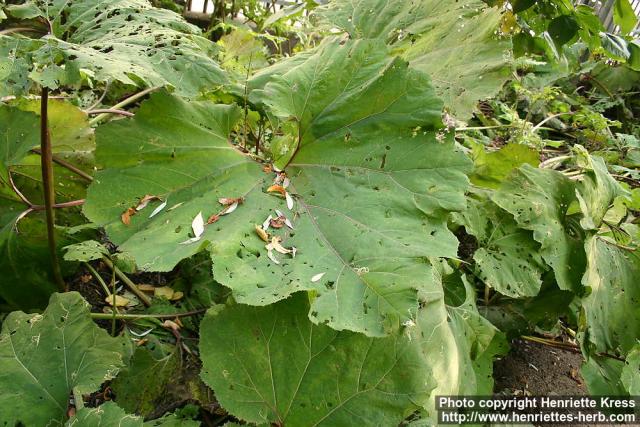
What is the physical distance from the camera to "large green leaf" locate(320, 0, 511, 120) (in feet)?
5.17

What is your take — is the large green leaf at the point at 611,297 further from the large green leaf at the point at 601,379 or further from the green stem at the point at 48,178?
the green stem at the point at 48,178

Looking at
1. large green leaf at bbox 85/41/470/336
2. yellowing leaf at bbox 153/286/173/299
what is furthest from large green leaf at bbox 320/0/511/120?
yellowing leaf at bbox 153/286/173/299

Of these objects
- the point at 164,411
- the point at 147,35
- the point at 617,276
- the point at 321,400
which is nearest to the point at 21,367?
the point at 164,411

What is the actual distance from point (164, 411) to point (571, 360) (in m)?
1.70

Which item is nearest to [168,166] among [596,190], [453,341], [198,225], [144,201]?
[144,201]

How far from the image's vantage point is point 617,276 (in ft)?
6.12

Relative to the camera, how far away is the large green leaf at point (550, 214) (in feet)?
5.77

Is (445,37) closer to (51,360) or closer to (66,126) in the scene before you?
(66,126)

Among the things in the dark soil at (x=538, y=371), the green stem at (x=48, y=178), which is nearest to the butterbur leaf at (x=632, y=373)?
the dark soil at (x=538, y=371)

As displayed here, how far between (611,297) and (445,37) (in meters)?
1.11

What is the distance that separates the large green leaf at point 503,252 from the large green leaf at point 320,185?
0.60 m

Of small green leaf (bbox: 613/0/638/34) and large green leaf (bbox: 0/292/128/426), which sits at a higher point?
small green leaf (bbox: 613/0/638/34)

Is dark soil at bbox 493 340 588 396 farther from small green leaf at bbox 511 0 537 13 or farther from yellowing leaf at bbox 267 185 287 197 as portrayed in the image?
small green leaf at bbox 511 0 537 13

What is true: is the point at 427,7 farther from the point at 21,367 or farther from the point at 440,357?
the point at 21,367
